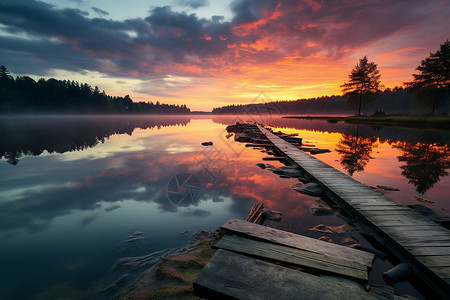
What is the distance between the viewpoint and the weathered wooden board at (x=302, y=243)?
9.71 ft

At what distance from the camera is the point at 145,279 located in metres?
3.21

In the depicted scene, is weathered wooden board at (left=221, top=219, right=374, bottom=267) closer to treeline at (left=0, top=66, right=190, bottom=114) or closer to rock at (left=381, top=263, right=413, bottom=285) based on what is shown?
rock at (left=381, top=263, right=413, bottom=285)

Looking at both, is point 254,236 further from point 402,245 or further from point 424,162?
point 424,162

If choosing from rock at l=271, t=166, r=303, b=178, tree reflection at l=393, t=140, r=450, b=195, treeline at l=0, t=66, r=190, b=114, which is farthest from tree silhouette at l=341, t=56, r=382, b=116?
treeline at l=0, t=66, r=190, b=114

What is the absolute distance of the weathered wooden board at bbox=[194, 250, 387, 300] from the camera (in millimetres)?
2004

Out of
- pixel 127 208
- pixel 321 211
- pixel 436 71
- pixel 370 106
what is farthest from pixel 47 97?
pixel 370 106

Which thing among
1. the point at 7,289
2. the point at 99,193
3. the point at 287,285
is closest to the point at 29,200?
the point at 99,193

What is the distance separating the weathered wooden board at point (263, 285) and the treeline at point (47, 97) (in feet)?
433

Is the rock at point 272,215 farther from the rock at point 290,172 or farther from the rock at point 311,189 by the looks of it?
the rock at point 290,172

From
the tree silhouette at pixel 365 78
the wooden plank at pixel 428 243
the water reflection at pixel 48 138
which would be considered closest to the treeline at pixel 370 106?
the tree silhouette at pixel 365 78

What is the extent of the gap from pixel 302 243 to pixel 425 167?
13.3m

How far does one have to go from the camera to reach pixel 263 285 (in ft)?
6.94

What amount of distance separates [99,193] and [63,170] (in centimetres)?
538

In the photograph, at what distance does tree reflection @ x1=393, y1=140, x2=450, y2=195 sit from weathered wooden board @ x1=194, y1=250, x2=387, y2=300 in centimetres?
868
